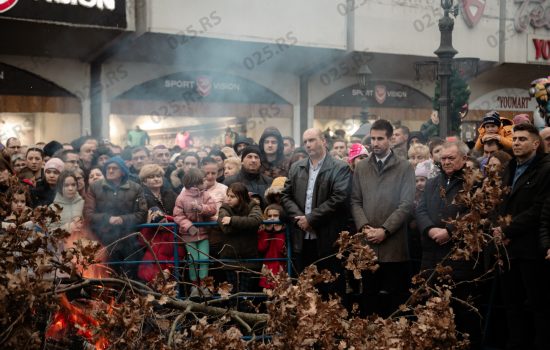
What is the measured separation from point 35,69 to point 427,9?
407 inches

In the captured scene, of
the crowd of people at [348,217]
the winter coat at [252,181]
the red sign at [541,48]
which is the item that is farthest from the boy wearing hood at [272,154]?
the red sign at [541,48]

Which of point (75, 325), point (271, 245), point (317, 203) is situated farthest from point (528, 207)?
point (75, 325)

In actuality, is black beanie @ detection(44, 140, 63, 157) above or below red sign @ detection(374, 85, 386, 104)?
below

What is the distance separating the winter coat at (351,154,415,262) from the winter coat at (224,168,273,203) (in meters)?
1.24

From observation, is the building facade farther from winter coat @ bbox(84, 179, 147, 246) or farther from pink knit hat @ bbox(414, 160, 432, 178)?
winter coat @ bbox(84, 179, 147, 246)

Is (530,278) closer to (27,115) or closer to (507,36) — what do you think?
(27,115)

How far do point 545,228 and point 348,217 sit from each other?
187 cm

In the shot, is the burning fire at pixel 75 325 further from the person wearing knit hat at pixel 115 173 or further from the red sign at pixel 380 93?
the red sign at pixel 380 93

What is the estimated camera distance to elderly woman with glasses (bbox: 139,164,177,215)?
25.1 ft

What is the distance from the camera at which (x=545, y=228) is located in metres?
5.64

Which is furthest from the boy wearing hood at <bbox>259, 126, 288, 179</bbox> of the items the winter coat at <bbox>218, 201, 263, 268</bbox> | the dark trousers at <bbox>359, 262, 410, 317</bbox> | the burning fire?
the burning fire

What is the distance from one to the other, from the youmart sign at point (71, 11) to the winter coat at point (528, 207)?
34.1 ft

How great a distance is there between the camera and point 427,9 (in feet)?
67.3

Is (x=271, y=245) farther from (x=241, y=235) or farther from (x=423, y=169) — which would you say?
(x=423, y=169)
